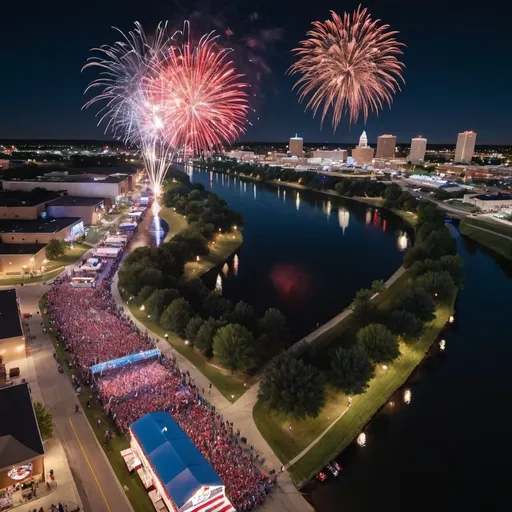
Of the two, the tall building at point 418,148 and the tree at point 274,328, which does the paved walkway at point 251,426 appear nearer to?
the tree at point 274,328

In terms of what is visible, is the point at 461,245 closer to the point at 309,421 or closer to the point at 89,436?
the point at 309,421

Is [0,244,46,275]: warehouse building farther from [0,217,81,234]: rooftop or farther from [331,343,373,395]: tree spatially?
[331,343,373,395]: tree

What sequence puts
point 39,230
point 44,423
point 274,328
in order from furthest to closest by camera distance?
point 39,230 < point 274,328 < point 44,423

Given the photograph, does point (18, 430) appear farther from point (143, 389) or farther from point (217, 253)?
point (217, 253)

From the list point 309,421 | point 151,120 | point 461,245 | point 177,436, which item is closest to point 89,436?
point 177,436

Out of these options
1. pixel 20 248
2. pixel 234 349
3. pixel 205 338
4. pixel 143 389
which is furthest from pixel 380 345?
pixel 20 248

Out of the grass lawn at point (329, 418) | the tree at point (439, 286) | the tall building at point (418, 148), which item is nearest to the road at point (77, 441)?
the grass lawn at point (329, 418)
